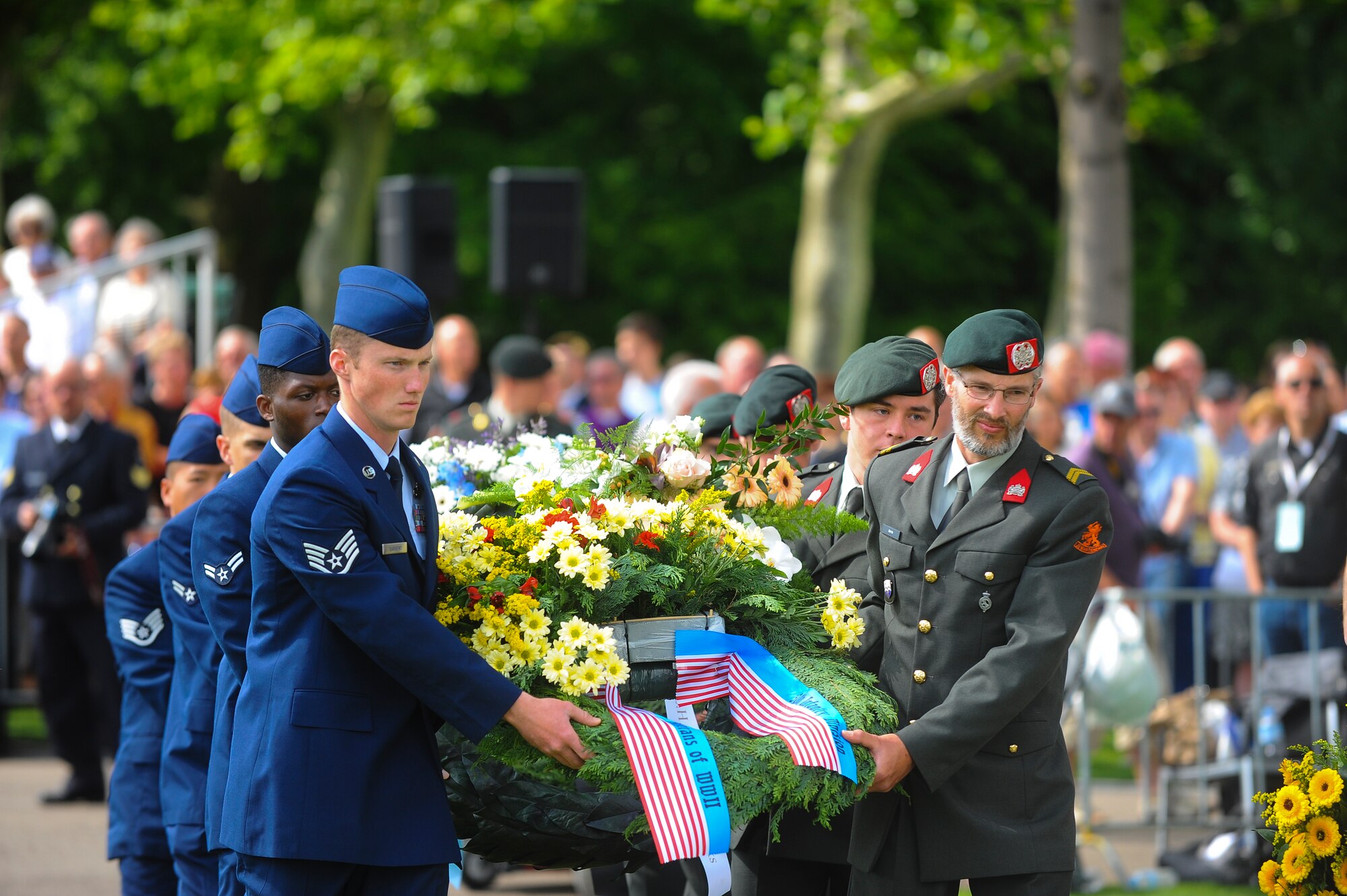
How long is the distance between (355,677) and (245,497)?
0.81m

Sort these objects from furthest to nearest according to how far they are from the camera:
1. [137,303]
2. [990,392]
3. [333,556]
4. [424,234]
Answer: [424,234] → [137,303] → [990,392] → [333,556]

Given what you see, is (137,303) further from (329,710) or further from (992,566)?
(992,566)

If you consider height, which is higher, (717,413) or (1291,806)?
(717,413)

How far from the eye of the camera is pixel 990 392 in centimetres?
418

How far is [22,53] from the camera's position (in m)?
21.5

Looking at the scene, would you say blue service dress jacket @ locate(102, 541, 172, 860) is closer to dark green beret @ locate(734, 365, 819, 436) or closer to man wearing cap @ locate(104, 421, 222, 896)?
man wearing cap @ locate(104, 421, 222, 896)

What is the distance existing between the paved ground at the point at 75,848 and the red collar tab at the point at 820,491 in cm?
342

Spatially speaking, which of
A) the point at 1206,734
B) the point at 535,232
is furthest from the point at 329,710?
the point at 535,232

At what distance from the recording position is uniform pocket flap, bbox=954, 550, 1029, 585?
4.14m

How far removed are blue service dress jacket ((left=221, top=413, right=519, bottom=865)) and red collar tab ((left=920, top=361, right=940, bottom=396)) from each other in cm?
158

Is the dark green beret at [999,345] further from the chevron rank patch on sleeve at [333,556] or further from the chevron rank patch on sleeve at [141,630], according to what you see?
the chevron rank patch on sleeve at [141,630]

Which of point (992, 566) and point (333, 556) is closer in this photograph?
point (333, 556)

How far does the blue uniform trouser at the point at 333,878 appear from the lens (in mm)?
3721

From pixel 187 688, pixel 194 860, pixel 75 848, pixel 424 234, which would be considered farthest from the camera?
pixel 424 234
